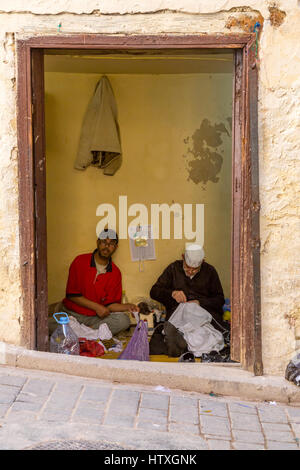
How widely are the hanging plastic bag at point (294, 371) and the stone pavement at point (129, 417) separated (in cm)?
19

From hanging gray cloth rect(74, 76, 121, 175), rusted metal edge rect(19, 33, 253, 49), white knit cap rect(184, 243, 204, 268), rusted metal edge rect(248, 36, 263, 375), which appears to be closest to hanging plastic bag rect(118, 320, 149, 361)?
rusted metal edge rect(248, 36, 263, 375)

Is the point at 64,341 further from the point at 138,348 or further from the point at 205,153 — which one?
the point at 205,153

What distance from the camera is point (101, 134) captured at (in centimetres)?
657

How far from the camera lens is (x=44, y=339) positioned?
14.7ft

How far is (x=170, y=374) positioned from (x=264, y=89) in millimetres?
2198

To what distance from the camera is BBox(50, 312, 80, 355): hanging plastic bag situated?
4.97m

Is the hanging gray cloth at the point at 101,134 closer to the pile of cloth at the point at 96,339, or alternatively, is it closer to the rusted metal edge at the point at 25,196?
the pile of cloth at the point at 96,339

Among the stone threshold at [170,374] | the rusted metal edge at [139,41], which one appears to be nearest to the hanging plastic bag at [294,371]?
the stone threshold at [170,374]

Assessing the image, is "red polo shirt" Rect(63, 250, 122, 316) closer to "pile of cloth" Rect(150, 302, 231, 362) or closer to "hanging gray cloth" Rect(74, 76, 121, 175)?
"pile of cloth" Rect(150, 302, 231, 362)

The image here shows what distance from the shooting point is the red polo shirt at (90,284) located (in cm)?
643

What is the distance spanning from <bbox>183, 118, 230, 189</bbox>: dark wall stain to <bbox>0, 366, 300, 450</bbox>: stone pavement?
3.37m
